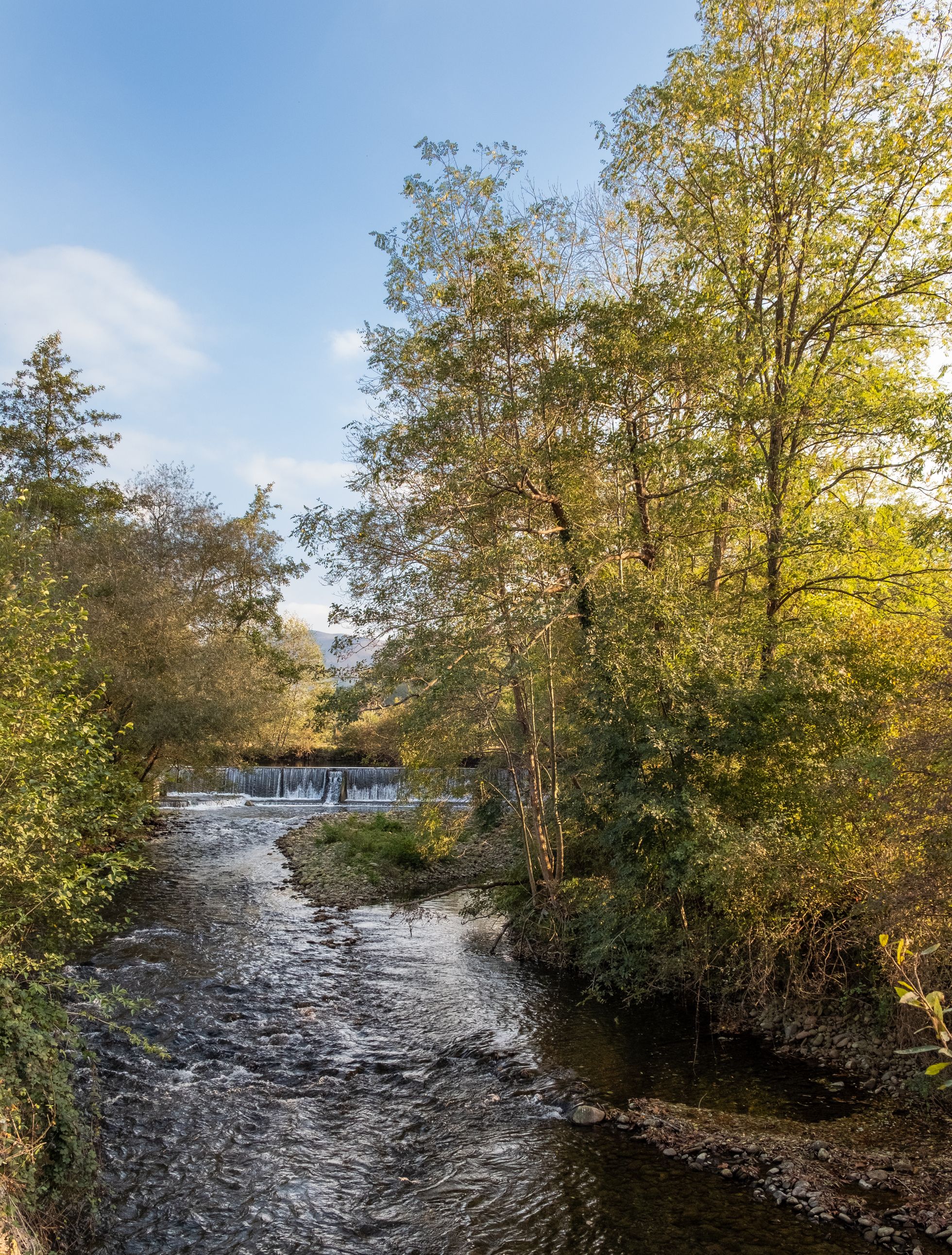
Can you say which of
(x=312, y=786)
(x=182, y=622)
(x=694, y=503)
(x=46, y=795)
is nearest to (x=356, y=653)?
(x=694, y=503)

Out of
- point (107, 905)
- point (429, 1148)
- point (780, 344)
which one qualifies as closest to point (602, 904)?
point (429, 1148)

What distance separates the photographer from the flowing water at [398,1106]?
17.6 feet

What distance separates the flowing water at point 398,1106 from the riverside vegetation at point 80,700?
855mm

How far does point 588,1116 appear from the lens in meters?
7.00

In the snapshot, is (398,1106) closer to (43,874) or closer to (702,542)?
(43,874)

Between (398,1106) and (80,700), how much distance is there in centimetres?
488

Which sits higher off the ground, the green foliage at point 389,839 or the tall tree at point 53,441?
the tall tree at point 53,441

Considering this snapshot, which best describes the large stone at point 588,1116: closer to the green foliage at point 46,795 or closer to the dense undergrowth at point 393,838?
the green foliage at point 46,795

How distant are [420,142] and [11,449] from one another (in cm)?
2060

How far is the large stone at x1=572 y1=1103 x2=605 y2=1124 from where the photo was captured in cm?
695

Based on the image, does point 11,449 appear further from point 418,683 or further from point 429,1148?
point 429,1148

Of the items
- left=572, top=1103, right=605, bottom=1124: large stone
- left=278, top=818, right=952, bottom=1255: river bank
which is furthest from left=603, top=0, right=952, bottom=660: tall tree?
left=572, top=1103, right=605, bottom=1124: large stone

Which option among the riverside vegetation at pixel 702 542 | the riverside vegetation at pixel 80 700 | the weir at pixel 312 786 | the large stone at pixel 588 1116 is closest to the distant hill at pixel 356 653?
the riverside vegetation at pixel 702 542

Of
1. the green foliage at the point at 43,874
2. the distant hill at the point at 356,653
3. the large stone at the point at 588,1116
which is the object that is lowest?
the large stone at the point at 588,1116
